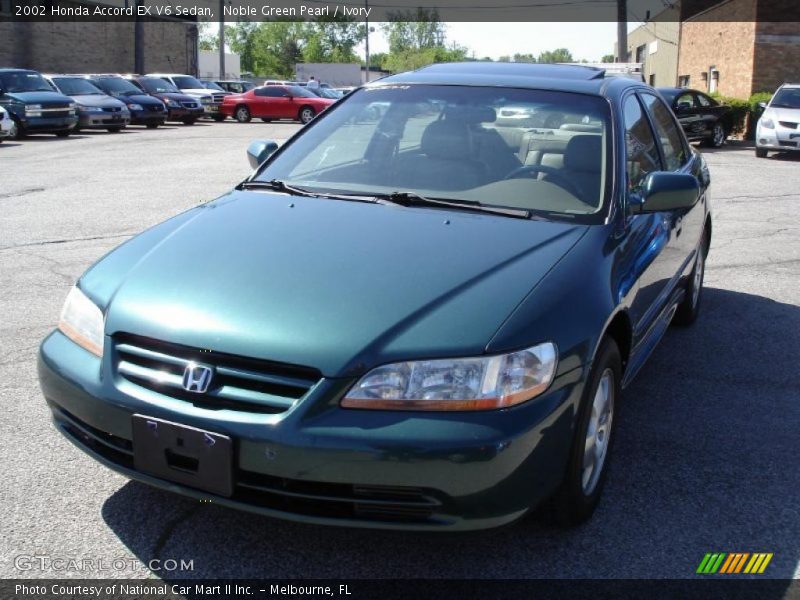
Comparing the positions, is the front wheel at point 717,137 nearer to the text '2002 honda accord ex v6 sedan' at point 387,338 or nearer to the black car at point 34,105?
the black car at point 34,105

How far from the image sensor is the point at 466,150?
4184 millimetres

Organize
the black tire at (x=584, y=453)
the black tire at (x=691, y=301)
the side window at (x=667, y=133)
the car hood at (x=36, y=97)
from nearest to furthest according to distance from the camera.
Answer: the black tire at (x=584, y=453) → the side window at (x=667, y=133) → the black tire at (x=691, y=301) → the car hood at (x=36, y=97)

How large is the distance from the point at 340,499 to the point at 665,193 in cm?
210

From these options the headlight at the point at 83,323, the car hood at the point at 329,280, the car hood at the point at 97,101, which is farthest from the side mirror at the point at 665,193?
the car hood at the point at 97,101

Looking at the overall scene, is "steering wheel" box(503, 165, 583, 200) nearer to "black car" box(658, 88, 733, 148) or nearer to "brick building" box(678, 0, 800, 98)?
"black car" box(658, 88, 733, 148)

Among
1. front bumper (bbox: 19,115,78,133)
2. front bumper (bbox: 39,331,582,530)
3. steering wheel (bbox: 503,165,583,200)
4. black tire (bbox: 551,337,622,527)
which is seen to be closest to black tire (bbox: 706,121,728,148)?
front bumper (bbox: 19,115,78,133)

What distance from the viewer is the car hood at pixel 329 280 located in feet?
9.12

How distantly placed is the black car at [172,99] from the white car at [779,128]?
18887 millimetres

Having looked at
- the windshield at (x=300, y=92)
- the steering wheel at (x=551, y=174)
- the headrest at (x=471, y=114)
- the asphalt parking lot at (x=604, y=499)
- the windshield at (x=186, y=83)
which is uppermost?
the windshield at (x=186, y=83)

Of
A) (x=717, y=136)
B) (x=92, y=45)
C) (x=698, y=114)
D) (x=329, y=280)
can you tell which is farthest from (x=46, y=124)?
(x=92, y=45)

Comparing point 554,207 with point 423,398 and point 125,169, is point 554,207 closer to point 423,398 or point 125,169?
point 423,398

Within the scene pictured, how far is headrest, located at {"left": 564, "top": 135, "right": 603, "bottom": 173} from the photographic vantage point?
13.2 feet

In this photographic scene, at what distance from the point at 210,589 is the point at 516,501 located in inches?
39.8

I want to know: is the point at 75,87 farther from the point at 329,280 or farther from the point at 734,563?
the point at 734,563
